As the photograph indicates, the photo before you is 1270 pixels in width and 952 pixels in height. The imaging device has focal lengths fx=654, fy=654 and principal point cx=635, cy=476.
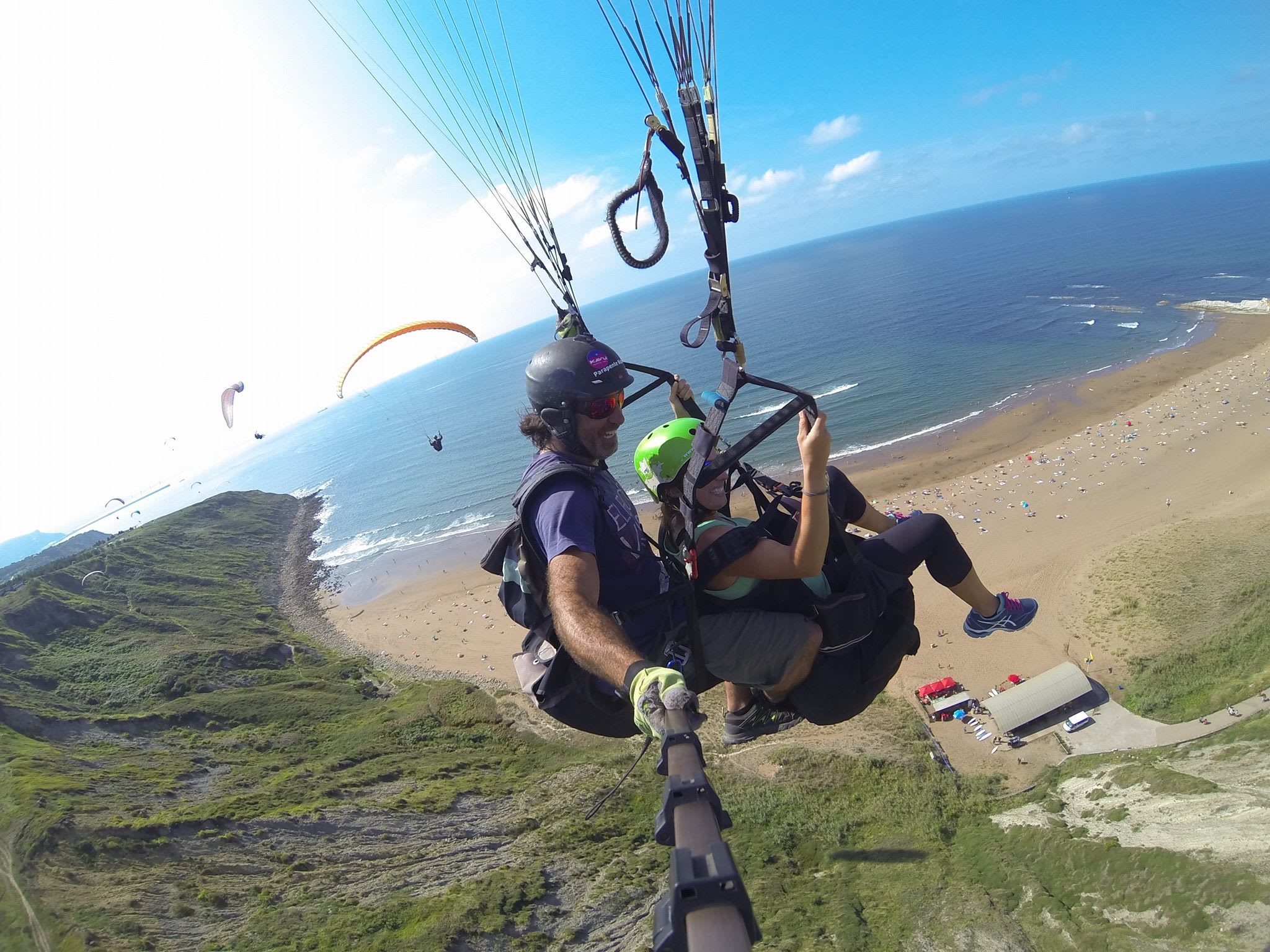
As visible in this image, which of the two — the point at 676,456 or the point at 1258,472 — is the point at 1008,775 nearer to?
the point at 676,456

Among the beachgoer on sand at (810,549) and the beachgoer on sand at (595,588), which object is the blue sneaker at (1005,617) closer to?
the beachgoer on sand at (810,549)

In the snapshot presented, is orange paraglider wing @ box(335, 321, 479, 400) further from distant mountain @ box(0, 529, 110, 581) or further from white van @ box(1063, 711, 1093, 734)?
distant mountain @ box(0, 529, 110, 581)

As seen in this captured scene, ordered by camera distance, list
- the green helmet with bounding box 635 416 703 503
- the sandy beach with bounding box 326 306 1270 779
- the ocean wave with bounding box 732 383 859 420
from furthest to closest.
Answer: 1. the ocean wave with bounding box 732 383 859 420
2. the sandy beach with bounding box 326 306 1270 779
3. the green helmet with bounding box 635 416 703 503

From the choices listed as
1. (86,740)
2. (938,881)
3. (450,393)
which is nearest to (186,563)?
(86,740)

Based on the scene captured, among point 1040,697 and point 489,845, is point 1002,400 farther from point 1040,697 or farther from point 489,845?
point 489,845

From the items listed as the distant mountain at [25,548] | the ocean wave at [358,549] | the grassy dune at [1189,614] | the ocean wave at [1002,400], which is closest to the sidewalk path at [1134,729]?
the grassy dune at [1189,614]

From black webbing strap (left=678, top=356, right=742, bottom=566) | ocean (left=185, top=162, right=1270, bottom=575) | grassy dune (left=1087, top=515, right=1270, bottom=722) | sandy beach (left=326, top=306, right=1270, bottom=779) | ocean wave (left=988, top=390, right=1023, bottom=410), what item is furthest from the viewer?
ocean (left=185, top=162, right=1270, bottom=575)

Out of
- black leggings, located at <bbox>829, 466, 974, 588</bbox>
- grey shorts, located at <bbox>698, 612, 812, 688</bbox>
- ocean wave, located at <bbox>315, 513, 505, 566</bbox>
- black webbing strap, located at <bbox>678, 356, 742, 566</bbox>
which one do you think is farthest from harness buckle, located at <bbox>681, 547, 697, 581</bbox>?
ocean wave, located at <bbox>315, 513, 505, 566</bbox>
